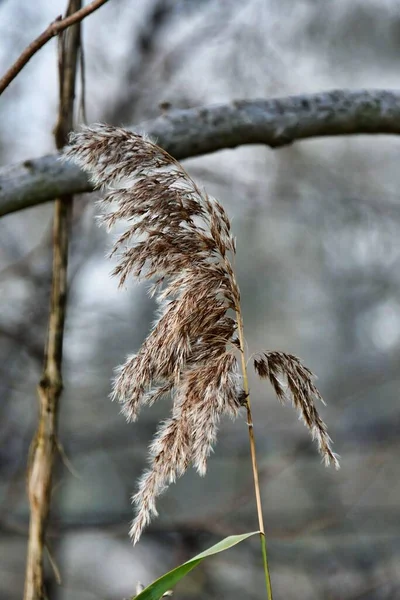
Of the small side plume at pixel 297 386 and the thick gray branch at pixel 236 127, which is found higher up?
the thick gray branch at pixel 236 127

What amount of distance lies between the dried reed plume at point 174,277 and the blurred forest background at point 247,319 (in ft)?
6.28

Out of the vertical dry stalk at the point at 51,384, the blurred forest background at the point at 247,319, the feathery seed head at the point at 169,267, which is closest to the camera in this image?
the feathery seed head at the point at 169,267

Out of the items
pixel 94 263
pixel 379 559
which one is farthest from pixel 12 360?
pixel 379 559

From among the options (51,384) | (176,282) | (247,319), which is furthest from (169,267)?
(247,319)

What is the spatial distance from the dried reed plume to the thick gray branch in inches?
19.9

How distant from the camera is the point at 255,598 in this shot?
3080 mm

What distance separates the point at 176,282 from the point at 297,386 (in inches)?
7.7

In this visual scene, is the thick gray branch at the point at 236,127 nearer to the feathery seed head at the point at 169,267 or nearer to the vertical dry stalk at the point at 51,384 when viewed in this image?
the vertical dry stalk at the point at 51,384

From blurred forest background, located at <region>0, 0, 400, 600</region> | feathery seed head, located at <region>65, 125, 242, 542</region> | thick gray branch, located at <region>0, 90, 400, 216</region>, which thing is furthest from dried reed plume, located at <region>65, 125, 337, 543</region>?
blurred forest background, located at <region>0, 0, 400, 600</region>

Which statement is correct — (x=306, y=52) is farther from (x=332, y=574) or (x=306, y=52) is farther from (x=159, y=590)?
(x=159, y=590)

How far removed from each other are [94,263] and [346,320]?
4.18ft

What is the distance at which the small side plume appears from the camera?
822 millimetres

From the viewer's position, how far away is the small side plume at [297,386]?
82 cm

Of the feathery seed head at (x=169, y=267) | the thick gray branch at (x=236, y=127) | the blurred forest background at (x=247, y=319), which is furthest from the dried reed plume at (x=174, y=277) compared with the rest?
the blurred forest background at (x=247, y=319)
